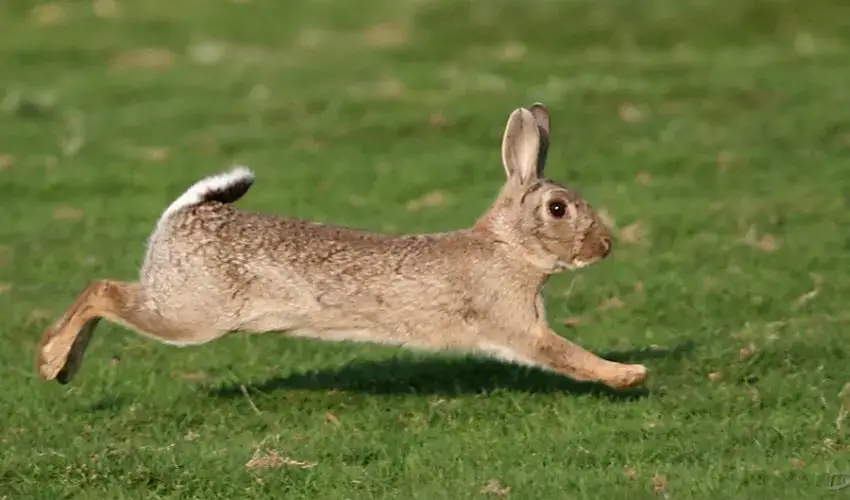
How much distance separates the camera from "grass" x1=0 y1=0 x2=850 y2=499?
684 centimetres

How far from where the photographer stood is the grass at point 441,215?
6.84 metres

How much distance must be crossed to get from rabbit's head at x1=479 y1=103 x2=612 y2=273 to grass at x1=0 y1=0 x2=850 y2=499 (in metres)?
0.69

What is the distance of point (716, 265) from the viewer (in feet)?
34.5

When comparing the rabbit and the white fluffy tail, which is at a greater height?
the white fluffy tail

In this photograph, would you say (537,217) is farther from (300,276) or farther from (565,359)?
(300,276)

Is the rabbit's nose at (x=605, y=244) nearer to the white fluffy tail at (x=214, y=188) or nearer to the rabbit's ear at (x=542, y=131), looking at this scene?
the rabbit's ear at (x=542, y=131)

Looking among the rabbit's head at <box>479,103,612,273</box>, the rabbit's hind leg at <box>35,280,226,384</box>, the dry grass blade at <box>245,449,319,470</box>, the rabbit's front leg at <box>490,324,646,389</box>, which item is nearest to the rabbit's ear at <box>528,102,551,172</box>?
the rabbit's head at <box>479,103,612,273</box>

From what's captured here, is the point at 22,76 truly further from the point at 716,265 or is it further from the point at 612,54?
the point at 716,265

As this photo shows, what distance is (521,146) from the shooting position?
779cm

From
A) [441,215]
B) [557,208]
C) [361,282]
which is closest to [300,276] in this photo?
[361,282]

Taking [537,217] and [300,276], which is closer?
[300,276]

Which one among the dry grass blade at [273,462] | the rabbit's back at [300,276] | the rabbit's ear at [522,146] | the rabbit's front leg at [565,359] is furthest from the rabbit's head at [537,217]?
the dry grass blade at [273,462]

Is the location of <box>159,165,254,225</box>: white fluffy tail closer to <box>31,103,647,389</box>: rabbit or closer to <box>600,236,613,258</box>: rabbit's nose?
<box>31,103,647,389</box>: rabbit

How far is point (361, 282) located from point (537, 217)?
2.80 feet
